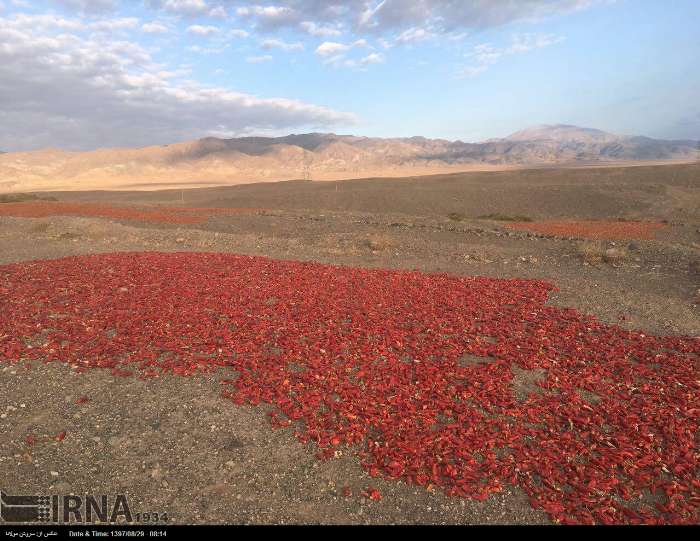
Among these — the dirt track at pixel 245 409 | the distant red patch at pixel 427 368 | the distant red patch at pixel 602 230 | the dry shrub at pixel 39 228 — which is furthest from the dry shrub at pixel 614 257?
the dry shrub at pixel 39 228

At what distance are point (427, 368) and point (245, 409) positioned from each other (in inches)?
131

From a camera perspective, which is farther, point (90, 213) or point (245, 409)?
point (90, 213)

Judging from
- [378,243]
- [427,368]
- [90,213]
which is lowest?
[427,368]

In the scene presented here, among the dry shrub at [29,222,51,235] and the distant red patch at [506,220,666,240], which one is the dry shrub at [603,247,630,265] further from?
the dry shrub at [29,222,51,235]

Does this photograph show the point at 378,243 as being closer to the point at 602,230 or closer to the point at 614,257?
the point at 614,257

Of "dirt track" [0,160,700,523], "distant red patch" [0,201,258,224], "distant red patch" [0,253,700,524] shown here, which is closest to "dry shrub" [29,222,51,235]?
"dirt track" [0,160,700,523]

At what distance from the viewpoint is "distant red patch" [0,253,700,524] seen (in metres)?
5.50

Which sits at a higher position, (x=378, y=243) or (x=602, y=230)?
(x=378, y=243)

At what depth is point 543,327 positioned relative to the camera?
33.9 ft

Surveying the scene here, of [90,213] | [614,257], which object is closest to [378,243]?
[614,257]

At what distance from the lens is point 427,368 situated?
26.7ft

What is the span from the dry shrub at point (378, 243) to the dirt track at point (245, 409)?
0.28 ft

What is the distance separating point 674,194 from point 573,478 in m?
49.7

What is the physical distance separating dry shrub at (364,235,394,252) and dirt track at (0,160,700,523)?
0.08 meters
